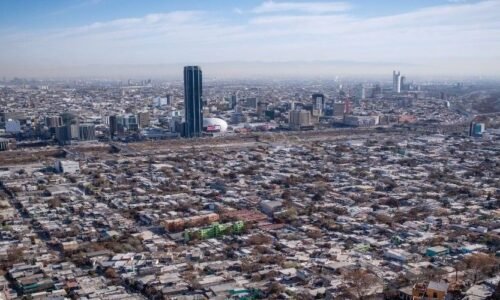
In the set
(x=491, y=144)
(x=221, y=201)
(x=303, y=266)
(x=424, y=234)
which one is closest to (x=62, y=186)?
(x=221, y=201)

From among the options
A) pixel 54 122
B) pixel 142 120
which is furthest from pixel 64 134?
pixel 142 120

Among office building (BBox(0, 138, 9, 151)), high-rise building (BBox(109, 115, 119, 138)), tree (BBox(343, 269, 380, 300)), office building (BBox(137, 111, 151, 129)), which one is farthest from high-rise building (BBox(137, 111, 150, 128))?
tree (BBox(343, 269, 380, 300))

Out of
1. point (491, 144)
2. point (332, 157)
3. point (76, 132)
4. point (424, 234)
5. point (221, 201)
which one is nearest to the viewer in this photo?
point (424, 234)

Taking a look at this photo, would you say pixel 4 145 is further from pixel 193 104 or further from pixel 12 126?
pixel 193 104

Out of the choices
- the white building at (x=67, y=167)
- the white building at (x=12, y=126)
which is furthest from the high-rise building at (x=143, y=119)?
the white building at (x=67, y=167)

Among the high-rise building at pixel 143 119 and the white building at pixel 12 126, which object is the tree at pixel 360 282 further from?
the white building at pixel 12 126

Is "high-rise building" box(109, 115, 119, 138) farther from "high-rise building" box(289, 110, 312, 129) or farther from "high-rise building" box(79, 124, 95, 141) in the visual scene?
"high-rise building" box(289, 110, 312, 129)

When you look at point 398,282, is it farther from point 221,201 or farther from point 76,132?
point 76,132
